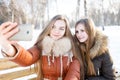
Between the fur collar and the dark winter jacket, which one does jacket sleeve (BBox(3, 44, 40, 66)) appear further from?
the dark winter jacket

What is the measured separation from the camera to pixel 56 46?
2158mm

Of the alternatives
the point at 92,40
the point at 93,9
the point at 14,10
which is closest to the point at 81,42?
the point at 92,40

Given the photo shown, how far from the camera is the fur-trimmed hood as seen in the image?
8.17ft

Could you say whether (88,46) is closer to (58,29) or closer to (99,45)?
(99,45)

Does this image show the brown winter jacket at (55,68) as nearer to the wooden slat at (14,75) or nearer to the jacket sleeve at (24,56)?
the jacket sleeve at (24,56)

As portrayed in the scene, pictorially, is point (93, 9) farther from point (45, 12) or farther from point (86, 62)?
point (86, 62)

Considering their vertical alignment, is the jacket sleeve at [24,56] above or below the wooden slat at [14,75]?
above

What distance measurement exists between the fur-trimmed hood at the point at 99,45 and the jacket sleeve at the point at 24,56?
0.54 metres

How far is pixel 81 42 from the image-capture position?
2404 mm

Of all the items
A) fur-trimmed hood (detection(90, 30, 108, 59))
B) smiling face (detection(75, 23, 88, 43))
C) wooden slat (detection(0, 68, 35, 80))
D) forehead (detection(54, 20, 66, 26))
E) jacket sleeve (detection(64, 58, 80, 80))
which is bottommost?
wooden slat (detection(0, 68, 35, 80))

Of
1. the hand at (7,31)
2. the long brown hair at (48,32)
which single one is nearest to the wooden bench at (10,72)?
the long brown hair at (48,32)

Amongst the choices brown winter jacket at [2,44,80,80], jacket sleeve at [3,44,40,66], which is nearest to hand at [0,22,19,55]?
jacket sleeve at [3,44,40,66]

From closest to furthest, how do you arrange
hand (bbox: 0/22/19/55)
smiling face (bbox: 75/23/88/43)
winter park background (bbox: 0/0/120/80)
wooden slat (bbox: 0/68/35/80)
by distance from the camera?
hand (bbox: 0/22/19/55) → smiling face (bbox: 75/23/88/43) → wooden slat (bbox: 0/68/35/80) → winter park background (bbox: 0/0/120/80)

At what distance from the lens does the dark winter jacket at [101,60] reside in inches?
98.8
